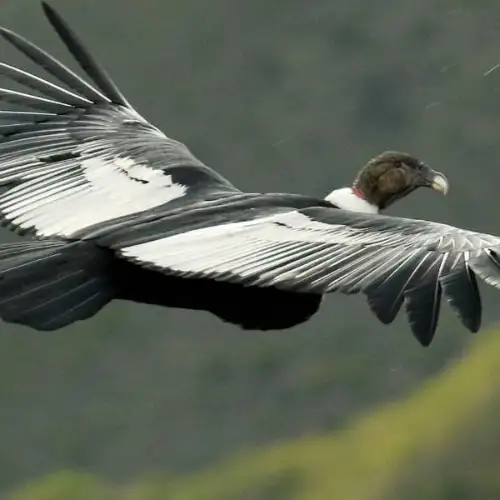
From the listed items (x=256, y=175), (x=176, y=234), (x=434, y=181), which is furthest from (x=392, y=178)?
(x=256, y=175)

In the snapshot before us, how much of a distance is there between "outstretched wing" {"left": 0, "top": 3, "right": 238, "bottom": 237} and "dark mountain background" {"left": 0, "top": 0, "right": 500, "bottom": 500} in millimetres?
17129

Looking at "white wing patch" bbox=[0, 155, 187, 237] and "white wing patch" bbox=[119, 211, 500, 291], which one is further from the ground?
"white wing patch" bbox=[119, 211, 500, 291]

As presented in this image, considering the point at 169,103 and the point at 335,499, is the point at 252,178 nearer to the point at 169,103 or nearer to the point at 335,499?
the point at 169,103

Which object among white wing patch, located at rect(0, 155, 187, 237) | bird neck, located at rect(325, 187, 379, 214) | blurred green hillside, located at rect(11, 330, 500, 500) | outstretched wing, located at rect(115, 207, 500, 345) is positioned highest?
outstretched wing, located at rect(115, 207, 500, 345)

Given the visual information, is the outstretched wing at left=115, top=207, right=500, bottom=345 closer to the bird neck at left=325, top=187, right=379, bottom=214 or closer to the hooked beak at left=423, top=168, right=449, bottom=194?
the bird neck at left=325, top=187, right=379, bottom=214

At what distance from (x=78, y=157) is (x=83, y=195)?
1.96 feet

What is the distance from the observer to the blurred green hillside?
94.1 feet

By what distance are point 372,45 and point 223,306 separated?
2353 centimetres

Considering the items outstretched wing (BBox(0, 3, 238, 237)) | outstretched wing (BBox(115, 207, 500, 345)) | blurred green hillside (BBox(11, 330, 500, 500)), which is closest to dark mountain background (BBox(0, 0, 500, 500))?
blurred green hillside (BBox(11, 330, 500, 500))

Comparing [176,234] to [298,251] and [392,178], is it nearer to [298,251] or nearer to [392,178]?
[298,251]

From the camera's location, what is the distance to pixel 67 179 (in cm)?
844

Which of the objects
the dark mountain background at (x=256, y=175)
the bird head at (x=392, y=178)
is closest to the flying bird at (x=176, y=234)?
the bird head at (x=392, y=178)

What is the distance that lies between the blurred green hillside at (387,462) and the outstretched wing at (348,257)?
2076 cm

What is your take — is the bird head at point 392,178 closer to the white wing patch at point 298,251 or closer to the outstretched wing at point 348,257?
the outstretched wing at point 348,257
